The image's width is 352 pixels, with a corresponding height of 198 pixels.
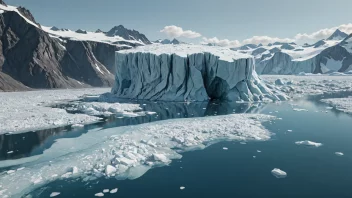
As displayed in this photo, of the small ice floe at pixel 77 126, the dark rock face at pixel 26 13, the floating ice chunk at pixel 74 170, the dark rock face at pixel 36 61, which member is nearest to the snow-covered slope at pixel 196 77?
the small ice floe at pixel 77 126

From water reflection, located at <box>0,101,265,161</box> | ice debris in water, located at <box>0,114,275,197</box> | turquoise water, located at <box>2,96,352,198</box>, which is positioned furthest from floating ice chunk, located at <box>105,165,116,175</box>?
water reflection, located at <box>0,101,265,161</box>

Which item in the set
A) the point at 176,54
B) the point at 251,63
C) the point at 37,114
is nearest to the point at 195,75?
the point at 176,54

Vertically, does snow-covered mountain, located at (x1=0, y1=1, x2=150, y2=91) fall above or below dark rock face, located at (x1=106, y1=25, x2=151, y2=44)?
below

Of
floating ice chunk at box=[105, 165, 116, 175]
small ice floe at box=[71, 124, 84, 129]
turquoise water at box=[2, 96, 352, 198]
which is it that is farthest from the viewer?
small ice floe at box=[71, 124, 84, 129]

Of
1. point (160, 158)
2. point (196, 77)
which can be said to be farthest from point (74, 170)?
point (196, 77)

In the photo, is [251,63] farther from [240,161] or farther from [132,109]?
[240,161]

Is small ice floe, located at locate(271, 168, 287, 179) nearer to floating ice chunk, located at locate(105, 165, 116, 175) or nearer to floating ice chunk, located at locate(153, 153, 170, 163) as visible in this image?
floating ice chunk, located at locate(153, 153, 170, 163)
